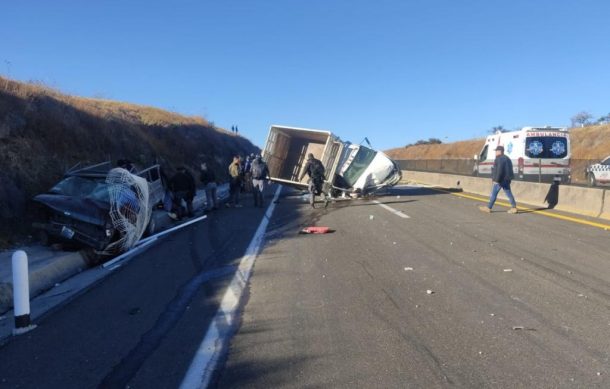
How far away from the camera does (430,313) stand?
5.65 meters

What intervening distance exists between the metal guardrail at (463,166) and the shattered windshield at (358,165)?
21.9 feet

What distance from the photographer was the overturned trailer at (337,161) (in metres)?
19.6

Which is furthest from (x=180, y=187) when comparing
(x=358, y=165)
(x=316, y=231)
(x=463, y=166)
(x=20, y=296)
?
(x=463, y=166)

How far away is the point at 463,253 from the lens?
8.85 metres

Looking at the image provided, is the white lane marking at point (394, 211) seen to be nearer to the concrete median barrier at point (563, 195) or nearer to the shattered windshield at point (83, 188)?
the concrete median barrier at point (563, 195)

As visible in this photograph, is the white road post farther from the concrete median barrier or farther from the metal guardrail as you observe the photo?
the metal guardrail

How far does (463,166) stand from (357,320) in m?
34.9

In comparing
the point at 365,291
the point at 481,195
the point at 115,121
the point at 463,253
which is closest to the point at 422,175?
the point at 481,195

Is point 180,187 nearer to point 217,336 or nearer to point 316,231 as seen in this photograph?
point 316,231

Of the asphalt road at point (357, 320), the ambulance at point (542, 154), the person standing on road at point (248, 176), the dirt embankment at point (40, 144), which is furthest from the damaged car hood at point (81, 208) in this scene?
the ambulance at point (542, 154)

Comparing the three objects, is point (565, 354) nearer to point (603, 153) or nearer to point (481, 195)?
point (481, 195)

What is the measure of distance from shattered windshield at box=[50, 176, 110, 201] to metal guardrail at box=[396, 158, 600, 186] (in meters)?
17.0

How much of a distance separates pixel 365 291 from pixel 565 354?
2.62 meters

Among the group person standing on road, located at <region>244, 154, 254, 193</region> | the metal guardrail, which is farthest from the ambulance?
person standing on road, located at <region>244, 154, 254, 193</region>
